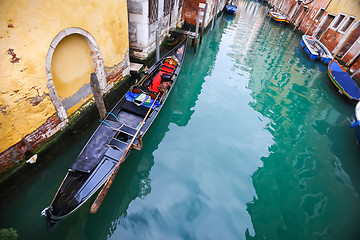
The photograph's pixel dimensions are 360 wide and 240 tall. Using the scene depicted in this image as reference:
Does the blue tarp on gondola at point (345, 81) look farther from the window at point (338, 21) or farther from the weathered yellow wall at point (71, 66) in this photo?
the weathered yellow wall at point (71, 66)

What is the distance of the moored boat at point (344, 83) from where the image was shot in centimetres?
712

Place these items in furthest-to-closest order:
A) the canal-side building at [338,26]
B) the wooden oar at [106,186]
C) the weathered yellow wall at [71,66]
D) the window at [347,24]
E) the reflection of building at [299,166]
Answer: the window at [347,24] → the canal-side building at [338,26] → the weathered yellow wall at [71,66] → the reflection of building at [299,166] → the wooden oar at [106,186]

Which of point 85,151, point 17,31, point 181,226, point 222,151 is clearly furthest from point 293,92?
point 17,31

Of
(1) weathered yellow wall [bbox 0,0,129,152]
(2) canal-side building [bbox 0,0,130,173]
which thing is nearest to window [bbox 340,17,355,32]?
(2) canal-side building [bbox 0,0,130,173]

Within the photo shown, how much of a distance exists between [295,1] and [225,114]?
24.2 metres

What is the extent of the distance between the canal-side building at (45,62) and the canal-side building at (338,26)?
11.3m

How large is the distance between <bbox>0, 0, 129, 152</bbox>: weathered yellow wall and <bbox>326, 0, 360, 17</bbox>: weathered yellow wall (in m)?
14.6

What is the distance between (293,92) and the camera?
7828mm

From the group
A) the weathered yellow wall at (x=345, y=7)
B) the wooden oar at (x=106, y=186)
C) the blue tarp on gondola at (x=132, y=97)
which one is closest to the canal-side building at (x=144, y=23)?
the blue tarp on gondola at (x=132, y=97)

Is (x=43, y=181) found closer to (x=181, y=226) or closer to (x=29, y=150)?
(x=29, y=150)

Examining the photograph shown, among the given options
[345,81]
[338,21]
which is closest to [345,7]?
[338,21]

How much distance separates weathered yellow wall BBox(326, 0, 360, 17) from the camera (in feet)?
34.7

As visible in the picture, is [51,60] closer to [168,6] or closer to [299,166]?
[299,166]

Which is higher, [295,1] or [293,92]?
[295,1]
